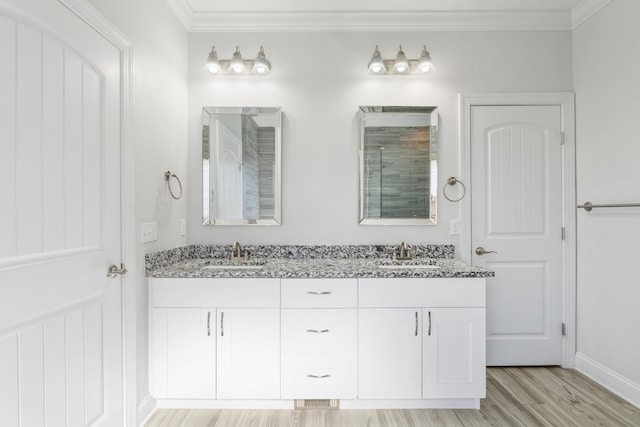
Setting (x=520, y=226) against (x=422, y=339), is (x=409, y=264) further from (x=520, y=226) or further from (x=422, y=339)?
(x=520, y=226)

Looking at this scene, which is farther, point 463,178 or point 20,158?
point 463,178

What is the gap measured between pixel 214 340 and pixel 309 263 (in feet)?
2.48

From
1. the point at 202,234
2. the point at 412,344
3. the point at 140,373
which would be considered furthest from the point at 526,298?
the point at 140,373

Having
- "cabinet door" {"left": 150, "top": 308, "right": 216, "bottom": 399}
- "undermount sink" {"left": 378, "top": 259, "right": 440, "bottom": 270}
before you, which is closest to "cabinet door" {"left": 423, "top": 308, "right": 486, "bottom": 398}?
"undermount sink" {"left": 378, "top": 259, "right": 440, "bottom": 270}

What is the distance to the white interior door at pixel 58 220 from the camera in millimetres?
1154

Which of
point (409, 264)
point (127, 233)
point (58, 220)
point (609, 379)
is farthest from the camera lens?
point (409, 264)

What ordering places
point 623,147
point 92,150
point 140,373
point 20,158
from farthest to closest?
point 623,147
point 140,373
point 92,150
point 20,158

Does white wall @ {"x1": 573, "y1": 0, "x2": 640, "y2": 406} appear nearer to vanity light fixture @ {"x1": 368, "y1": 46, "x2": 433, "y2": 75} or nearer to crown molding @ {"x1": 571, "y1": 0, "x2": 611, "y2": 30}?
crown molding @ {"x1": 571, "y1": 0, "x2": 611, "y2": 30}

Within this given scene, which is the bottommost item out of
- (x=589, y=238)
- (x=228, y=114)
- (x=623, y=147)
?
(x=589, y=238)

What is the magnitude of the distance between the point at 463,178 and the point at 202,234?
2.03m

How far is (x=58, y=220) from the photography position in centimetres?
135

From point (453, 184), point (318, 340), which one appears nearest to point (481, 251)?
point (453, 184)

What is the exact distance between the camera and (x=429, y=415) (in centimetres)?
197

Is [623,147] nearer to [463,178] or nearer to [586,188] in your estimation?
[586,188]
